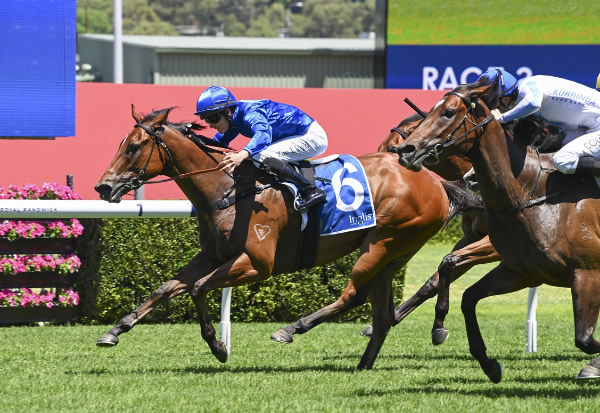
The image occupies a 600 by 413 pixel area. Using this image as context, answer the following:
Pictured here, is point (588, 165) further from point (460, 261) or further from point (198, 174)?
point (198, 174)

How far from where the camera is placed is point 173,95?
1623 centimetres

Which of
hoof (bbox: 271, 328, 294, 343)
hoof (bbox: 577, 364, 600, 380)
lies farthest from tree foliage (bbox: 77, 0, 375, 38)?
hoof (bbox: 577, 364, 600, 380)

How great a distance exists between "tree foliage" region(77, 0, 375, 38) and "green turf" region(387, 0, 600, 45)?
78.8m

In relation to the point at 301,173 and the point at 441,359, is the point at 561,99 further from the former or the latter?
the point at 441,359

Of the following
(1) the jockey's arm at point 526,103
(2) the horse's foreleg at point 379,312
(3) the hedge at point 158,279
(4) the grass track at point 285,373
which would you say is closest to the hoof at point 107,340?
(4) the grass track at point 285,373

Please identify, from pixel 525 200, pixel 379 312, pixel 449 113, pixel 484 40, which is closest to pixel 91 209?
pixel 379 312

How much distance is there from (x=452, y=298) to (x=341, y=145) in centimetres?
503

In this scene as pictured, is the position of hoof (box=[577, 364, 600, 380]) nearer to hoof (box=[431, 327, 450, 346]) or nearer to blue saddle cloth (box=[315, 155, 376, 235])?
hoof (box=[431, 327, 450, 346])

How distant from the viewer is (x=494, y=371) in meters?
6.84

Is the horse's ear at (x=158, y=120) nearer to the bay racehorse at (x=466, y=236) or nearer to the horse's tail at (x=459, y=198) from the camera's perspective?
the bay racehorse at (x=466, y=236)

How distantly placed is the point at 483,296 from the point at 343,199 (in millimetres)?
1348

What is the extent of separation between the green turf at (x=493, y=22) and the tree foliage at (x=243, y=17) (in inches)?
3103

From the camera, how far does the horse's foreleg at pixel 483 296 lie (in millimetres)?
6730

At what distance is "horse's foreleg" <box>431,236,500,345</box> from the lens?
26.8 ft
